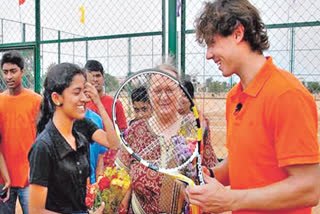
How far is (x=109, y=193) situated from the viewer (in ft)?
6.10

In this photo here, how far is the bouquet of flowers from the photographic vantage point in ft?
6.08

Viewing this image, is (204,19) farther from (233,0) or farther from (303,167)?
(303,167)

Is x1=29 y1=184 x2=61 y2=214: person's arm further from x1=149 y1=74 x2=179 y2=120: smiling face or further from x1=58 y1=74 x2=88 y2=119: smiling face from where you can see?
x1=149 y1=74 x2=179 y2=120: smiling face

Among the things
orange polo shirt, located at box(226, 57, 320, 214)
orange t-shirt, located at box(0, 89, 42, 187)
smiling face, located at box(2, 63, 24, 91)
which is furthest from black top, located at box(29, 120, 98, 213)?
smiling face, located at box(2, 63, 24, 91)

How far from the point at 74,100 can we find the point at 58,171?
0.38 metres

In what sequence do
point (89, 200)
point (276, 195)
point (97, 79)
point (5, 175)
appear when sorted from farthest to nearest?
point (97, 79)
point (5, 175)
point (89, 200)
point (276, 195)

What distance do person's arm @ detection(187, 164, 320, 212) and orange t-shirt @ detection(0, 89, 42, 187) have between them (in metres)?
2.43

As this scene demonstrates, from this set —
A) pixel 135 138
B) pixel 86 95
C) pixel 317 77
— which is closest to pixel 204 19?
pixel 135 138

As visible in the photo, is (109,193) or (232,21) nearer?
(232,21)

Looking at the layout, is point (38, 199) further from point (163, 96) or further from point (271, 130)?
point (271, 130)

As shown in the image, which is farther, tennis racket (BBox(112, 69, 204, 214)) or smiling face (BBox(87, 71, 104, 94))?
smiling face (BBox(87, 71, 104, 94))

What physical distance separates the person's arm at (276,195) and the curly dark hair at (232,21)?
0.50 meters

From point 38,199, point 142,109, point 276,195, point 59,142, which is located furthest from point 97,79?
point 276,195

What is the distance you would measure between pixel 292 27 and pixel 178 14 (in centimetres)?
100
